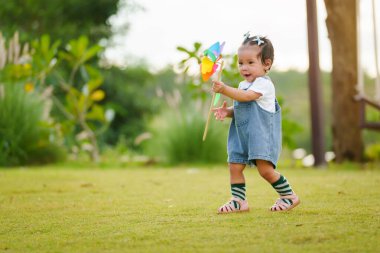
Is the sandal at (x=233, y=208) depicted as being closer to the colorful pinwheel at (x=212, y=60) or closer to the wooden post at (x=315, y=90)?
the colorful pinwheel at (x=212, y=60)

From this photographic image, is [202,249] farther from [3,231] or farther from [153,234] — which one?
[3,231]

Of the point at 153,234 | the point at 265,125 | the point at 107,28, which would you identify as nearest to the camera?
the point at 153,234

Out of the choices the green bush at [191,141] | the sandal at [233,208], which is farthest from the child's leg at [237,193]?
the green bush at [191,141]

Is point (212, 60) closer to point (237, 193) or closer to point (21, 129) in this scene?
point (237, 193)

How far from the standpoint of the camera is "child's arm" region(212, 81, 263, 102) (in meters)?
3.23

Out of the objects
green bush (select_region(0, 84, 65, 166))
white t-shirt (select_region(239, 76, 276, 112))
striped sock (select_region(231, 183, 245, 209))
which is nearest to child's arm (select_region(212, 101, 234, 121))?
white t-shirt (select_region(239, 76, 276, 112))

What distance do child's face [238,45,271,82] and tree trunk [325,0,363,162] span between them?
13.4ft

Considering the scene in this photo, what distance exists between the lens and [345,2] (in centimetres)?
725

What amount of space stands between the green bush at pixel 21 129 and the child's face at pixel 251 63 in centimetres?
448

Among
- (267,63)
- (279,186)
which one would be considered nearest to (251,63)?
→ (267,63)

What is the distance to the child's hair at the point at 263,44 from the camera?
3396mm

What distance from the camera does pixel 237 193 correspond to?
3.42m

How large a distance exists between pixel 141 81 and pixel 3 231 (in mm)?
15592

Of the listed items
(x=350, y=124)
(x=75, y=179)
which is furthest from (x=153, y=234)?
(x=350, y=124)
